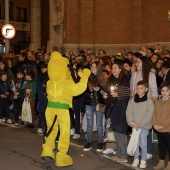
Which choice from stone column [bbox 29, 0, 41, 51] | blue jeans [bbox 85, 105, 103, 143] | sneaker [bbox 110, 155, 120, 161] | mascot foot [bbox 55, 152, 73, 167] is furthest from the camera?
stone column [bbox 29, 0, 41, 51]

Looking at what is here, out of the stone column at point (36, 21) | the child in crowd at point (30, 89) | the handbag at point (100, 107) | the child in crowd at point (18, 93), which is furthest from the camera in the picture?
the stone column at point (36, 21)

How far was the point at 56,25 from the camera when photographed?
894 inches

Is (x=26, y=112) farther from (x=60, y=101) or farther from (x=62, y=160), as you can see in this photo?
(x=62, y=160)

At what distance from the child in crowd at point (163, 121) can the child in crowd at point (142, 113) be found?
0.39 ft

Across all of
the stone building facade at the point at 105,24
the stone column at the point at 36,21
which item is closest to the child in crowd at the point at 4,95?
the stone building facade at the point at 105,24

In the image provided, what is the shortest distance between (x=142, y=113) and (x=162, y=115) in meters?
0.36

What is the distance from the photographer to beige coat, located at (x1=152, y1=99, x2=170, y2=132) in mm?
7340

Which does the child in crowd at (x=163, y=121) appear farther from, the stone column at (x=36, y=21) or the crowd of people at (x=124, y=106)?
the stone column at (x=36, y=21)

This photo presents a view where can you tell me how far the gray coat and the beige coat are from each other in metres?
0.09

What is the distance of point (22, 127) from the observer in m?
11.3

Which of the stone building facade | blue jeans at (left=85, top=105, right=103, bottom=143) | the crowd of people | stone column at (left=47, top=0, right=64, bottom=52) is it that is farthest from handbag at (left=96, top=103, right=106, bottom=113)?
stone column at (left=47, top=0, right=64, bottom=52)

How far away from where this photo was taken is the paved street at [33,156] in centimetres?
756

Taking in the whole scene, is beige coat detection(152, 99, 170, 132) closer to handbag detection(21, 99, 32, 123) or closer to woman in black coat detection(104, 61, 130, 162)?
woman in black coat detection(104, 61, 130, 162)

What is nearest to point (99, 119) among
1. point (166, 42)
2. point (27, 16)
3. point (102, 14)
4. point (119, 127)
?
point (119, 127)
